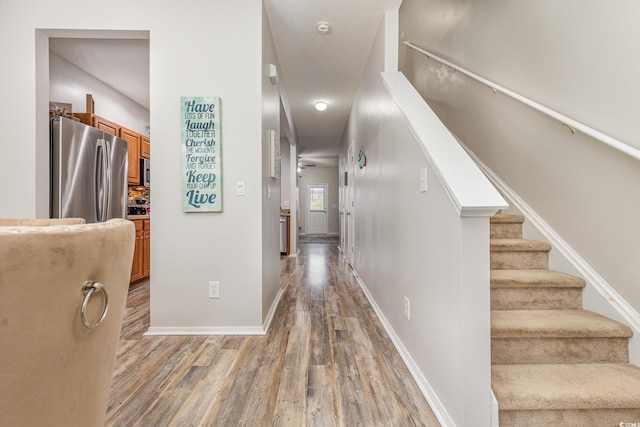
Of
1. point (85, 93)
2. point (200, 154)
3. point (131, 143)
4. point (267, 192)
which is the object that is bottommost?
point (267, 192)

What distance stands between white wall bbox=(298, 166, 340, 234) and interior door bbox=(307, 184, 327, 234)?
12 cm

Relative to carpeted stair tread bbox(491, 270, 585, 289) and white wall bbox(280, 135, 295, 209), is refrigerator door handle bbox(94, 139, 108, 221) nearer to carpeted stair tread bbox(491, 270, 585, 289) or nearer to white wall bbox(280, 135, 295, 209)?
white wall bbox(280, 135, 295, 209)

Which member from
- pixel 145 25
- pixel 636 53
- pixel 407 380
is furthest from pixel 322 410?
pixel 145 25

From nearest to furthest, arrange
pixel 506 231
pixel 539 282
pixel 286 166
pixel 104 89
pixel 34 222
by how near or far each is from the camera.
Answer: pixel 34 222 < pixel 539 282 < pixel 506 231 < pixel 104 89 < pixel 286 166

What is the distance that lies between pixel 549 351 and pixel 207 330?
7.20ft

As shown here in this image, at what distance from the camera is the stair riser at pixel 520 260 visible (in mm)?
1902

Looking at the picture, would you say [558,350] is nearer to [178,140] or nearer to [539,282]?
[539,282]

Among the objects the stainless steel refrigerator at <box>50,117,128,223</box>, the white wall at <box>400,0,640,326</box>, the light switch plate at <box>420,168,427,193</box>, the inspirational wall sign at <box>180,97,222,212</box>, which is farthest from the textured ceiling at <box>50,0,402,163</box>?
the light switch plate at <box>420,168,427,193</box>

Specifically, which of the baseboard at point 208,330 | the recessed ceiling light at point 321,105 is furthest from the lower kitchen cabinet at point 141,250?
the recessed ceiling light at point 321,105

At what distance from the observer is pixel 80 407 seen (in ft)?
1.53

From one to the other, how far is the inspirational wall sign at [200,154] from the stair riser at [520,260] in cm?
206

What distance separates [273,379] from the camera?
5.33ft

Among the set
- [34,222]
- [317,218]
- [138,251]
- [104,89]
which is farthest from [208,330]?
[317,218]

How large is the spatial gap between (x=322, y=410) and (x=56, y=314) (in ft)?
4.33
